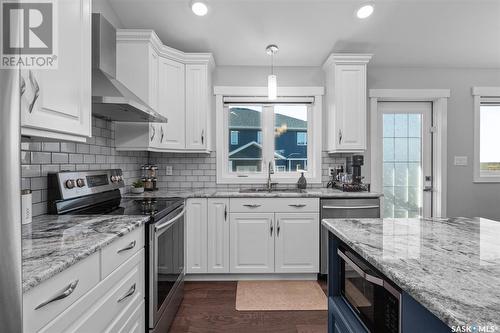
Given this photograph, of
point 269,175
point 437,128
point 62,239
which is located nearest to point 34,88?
point 62,239

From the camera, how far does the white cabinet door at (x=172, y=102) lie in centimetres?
287

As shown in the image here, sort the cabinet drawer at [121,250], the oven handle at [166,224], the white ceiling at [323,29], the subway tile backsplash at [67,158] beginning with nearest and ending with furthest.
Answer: the cabinet drawer at [121,250]
the subway tile backsplash at [67,158]
the oven handle at [166,224]
the white ceiling at [323,29]

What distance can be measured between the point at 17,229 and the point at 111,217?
120 centimetres

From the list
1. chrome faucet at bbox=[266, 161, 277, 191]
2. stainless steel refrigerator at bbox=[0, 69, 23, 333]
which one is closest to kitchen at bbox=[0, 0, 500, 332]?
stainless steel refrigerator at bbox=[0, 69, 23, 333]

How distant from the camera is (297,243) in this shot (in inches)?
111

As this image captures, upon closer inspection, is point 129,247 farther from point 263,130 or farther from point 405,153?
point 405,153

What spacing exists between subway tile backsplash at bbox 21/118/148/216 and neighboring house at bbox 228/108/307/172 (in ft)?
4.16

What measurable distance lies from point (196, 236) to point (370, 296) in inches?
81.4

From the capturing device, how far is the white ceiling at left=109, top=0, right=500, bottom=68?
275 centimetres

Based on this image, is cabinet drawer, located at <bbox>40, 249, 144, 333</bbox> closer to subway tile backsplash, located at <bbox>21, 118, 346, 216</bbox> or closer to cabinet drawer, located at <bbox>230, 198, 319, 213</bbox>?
subway tile backsplash, located at <bbox>21, 118, 346, 216</bbox>

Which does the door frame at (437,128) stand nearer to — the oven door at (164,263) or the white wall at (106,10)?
the oven door at (164,263)

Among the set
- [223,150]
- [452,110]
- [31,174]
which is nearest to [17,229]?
[31,174]

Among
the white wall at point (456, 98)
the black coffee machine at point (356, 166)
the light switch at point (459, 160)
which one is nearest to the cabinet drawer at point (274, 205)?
the black coffee machine at point (356, 166)

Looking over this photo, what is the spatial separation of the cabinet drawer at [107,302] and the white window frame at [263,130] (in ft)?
6.41
